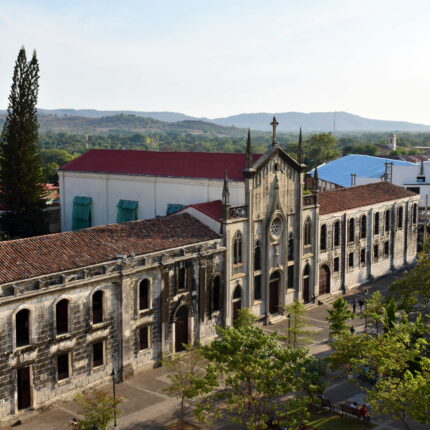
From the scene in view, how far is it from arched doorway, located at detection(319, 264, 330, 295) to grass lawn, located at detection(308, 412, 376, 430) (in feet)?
78.5

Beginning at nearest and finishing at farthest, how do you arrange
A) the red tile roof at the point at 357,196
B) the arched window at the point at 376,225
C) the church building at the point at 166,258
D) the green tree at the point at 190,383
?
the green tree at the point at 190,383 → the church building at the point at 166,258 → the red tile roof at the point at 357,196 → the arched window at the point at 376,225

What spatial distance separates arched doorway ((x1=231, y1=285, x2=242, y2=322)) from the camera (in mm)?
46438

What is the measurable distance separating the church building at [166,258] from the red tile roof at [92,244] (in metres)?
0.11

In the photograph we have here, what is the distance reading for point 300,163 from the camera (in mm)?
51281

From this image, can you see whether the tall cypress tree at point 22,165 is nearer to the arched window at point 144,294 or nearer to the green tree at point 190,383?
the arched window at point 144,294

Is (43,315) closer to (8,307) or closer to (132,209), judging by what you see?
(8,307)

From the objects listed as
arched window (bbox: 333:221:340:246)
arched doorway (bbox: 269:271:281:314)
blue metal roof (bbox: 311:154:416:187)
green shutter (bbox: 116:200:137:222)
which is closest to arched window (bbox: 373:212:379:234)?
arched window (bbox: 333:221:340:246)

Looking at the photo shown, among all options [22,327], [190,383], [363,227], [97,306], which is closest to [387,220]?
[363,227]

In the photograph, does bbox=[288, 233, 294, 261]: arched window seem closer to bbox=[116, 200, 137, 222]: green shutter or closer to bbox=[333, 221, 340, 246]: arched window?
bbox=[333, 221, 340, 246]: arched window

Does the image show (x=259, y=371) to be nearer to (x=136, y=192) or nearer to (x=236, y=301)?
(x=236, y=301)

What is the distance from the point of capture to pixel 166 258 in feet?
131

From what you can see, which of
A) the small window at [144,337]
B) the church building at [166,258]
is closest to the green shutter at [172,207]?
the church building at [166,258]

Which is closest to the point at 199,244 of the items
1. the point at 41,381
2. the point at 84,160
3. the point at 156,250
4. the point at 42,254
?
the point at 156,250

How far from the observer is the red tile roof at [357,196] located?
58062 millimetres
